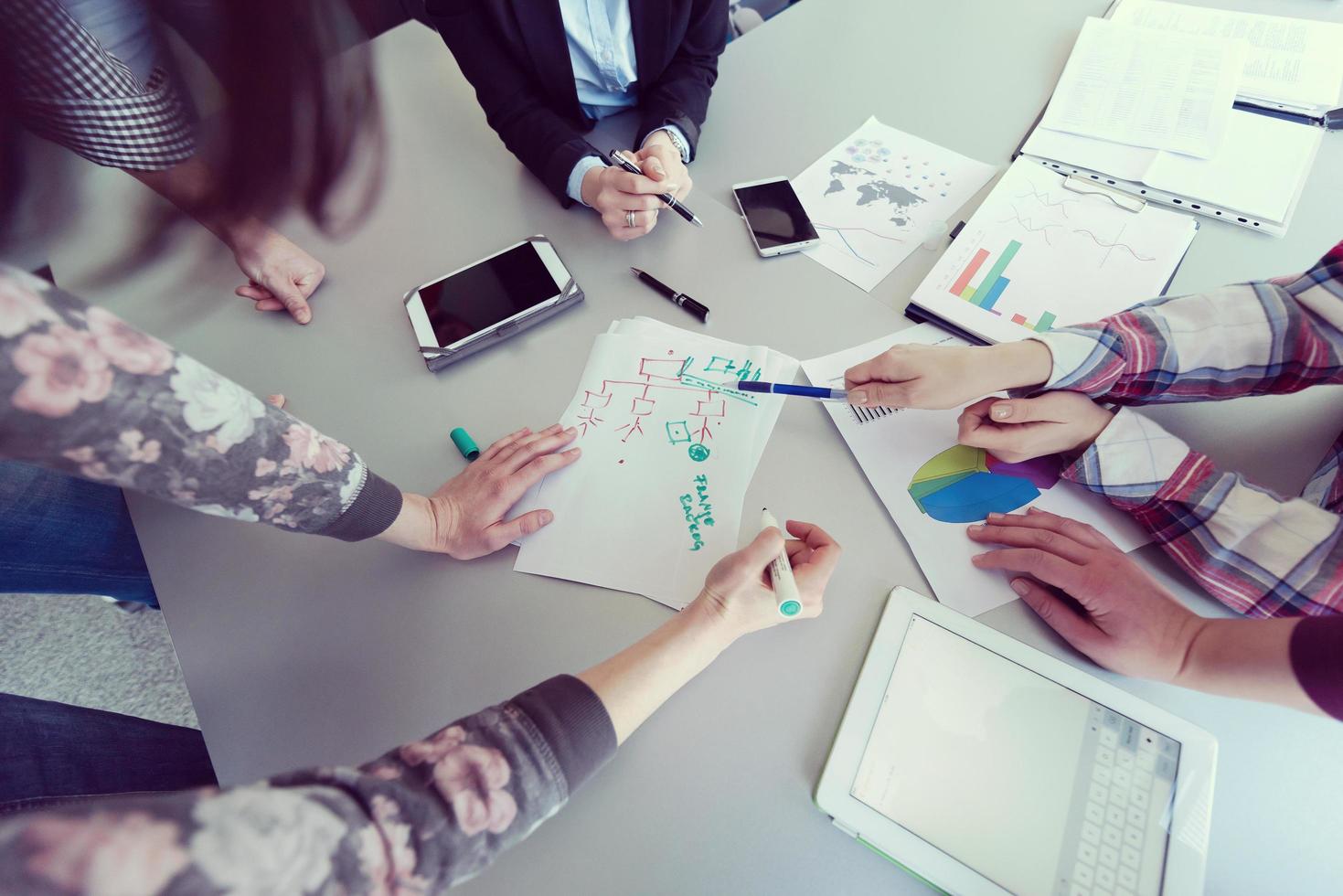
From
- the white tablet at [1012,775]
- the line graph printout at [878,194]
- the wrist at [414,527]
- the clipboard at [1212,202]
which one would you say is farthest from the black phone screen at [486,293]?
the clipboard at [1212,202]

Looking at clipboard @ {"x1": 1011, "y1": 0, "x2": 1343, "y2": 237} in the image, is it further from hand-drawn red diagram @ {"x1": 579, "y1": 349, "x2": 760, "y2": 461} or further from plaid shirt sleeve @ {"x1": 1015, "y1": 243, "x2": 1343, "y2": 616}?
hand-drawn red diagram @ {"x1": 579, "y1": 349, "x2": 760, "y2": 461}

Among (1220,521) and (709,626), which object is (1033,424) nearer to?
(1220,521)

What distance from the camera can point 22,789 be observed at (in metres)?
0.57

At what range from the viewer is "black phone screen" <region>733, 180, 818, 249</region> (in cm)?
83

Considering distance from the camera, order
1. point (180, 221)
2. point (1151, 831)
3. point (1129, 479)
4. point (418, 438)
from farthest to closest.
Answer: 1. point (180, 221)
2. point (418, 438)
3. point (1129, 479)
4. point (1151, 831)

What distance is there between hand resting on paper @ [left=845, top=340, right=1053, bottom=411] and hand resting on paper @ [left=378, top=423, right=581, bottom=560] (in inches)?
13.4

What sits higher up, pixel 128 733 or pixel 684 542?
pixel 684 542

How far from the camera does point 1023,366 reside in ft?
2.07

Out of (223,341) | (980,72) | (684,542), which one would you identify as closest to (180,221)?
(223,341)

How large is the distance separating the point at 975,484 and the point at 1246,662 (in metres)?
0.24

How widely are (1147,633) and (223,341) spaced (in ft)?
3.53

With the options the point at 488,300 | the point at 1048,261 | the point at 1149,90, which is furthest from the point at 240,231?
the point at 1149,90

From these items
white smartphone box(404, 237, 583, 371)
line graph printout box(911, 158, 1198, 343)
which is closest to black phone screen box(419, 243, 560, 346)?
white smartphone box(404, 237, 583, 371)

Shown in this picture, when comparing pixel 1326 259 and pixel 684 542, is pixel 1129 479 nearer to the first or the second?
pixel 1326 259
